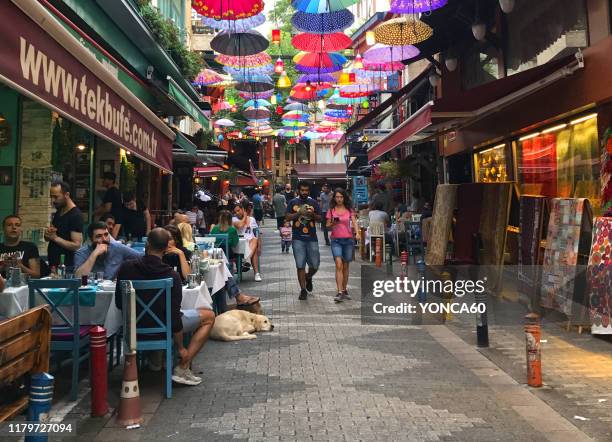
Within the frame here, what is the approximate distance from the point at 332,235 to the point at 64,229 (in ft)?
14.7

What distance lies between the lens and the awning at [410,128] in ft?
27.8

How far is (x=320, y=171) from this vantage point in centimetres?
5384

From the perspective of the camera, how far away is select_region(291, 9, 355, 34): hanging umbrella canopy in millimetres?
12922

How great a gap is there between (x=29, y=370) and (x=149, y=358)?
242 centimetres

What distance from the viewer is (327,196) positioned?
21.6 m

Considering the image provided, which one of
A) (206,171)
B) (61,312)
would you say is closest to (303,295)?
(61,312)

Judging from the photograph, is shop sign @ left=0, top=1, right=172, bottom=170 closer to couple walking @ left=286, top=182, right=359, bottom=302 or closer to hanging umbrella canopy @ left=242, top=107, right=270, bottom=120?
couple walking @ left=286, top=182, right=359, bottom=302

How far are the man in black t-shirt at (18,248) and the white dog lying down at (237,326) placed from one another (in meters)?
2.19

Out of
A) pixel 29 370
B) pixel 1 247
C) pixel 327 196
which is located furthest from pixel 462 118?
pixel 327 196

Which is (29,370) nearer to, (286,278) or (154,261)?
(154,261)

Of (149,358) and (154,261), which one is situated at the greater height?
(154,261)

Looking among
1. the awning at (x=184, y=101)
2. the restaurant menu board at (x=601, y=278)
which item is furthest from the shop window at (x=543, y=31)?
the awning at (x=184, y=101)

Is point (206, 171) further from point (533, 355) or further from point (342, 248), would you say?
point (533, 355)

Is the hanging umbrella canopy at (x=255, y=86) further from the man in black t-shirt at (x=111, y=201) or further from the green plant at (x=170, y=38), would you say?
the man in black t-shirt at (x=111, y=201)
